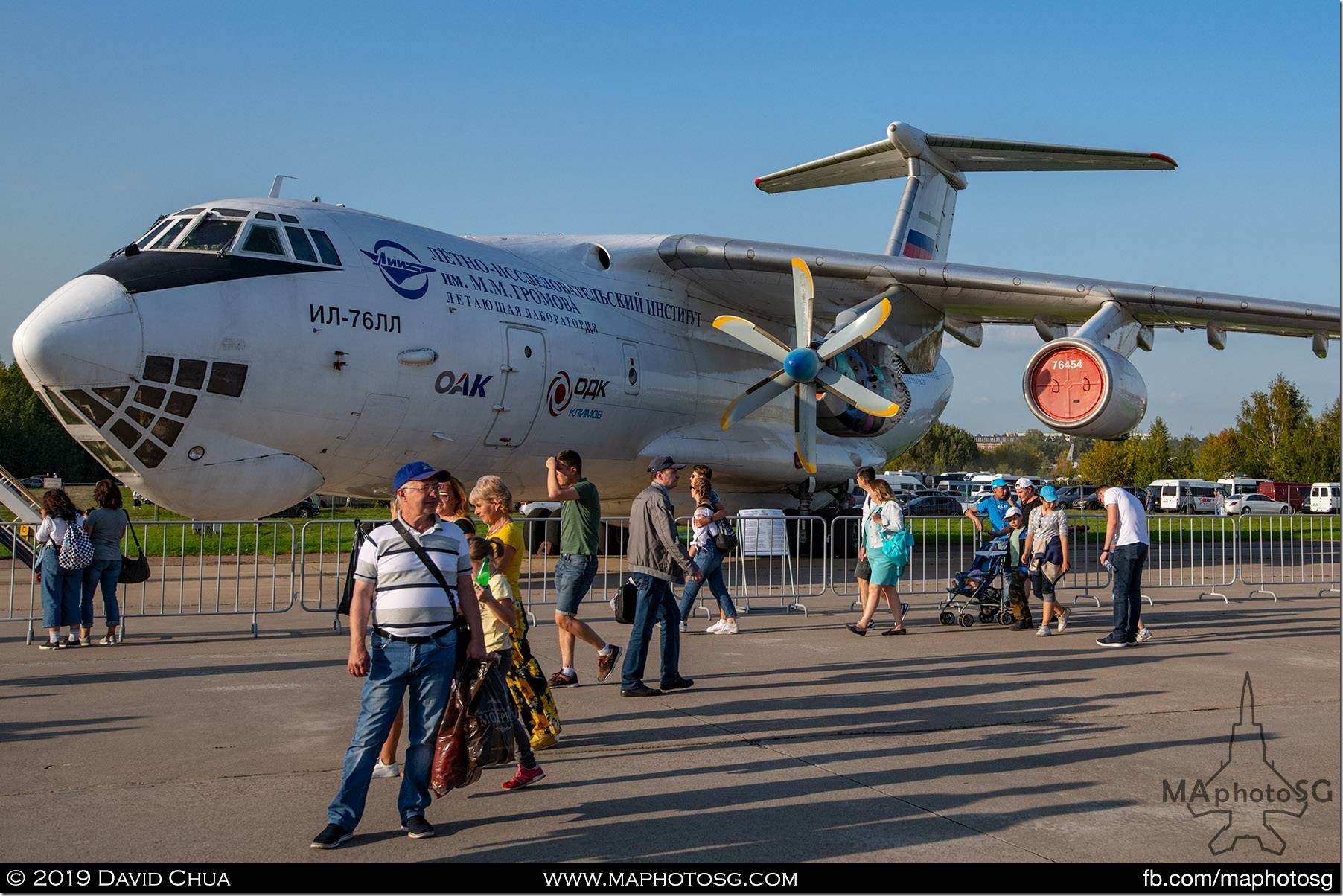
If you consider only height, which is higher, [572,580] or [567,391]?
[567,391]

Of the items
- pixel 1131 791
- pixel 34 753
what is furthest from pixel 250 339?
pixel 1131 791

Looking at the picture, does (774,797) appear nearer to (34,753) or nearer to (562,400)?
(34,753)

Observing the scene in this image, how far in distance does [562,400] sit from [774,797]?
9598 mm

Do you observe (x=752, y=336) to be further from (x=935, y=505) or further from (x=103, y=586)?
(x=935, y=505)

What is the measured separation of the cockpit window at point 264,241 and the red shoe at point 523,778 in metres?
7.65

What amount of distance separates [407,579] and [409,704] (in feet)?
1.72

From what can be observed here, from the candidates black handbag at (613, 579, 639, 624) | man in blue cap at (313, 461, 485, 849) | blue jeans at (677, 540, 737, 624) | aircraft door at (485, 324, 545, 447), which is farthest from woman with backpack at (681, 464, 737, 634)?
man in blue cap at (313, 461, 485, 849)

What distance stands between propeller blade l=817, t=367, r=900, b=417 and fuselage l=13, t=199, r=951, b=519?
89.5 inches

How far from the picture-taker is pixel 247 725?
6.91 meters

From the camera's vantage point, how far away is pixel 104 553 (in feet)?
33.2

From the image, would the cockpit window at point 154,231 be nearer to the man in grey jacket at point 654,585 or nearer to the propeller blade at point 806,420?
the man in grey jacket at point 654,585

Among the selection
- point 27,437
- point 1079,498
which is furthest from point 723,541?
point 27,437

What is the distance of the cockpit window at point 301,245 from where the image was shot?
465 inches

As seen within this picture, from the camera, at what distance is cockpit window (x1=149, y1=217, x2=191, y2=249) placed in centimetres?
1141
